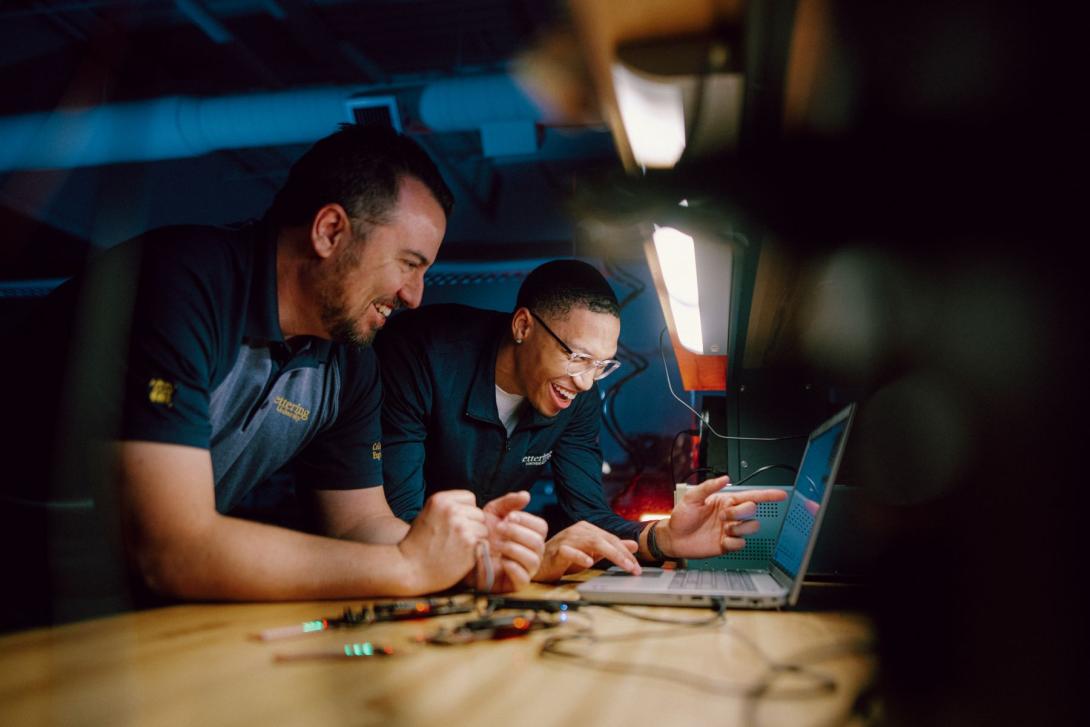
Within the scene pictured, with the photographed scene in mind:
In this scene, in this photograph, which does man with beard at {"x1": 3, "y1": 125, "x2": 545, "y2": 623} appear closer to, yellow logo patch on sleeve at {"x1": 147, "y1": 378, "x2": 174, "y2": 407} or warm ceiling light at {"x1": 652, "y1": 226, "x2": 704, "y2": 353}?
yellow logo patch on sleeve at {"x1": 147, "y1": 378, "x2": 174, "y2": 407}

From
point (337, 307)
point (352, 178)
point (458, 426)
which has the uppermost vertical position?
point (352, 178)

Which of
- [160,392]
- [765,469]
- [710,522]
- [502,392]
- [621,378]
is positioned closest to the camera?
[160,392]

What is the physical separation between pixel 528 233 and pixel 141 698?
4.86 meters

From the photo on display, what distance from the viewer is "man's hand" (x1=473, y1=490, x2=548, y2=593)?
1171 mm

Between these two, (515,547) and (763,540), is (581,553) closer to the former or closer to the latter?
(515,547)

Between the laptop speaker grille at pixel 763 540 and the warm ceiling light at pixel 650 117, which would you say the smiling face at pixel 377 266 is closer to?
the warm ceiling light at pixel 650 117

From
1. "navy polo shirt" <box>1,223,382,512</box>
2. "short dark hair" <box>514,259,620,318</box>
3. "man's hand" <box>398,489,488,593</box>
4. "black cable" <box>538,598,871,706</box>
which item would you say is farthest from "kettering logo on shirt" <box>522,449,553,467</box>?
"black cable" <box>538,598,871,706</box>

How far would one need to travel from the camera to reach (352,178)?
4.72ft

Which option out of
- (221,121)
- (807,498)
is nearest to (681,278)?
(807,498)

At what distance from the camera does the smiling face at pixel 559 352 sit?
2162 millimetres

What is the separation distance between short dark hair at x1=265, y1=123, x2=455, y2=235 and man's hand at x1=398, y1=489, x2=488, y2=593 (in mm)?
651

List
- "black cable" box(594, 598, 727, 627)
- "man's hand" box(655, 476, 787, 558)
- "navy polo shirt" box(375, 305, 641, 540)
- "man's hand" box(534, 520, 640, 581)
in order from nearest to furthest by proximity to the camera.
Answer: "black cable" box(594, 598, 727, 627) → "man's hand" box(534, 520, 640, 581) → "man's hand" box(655, 476, 787, 558) → "navy polo shirt" box(375, 305, 641, 540)

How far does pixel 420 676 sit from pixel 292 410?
90 centimetres

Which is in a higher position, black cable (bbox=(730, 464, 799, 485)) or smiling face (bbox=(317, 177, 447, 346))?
smiling face (bbox=(317, 177, 447, 346))
